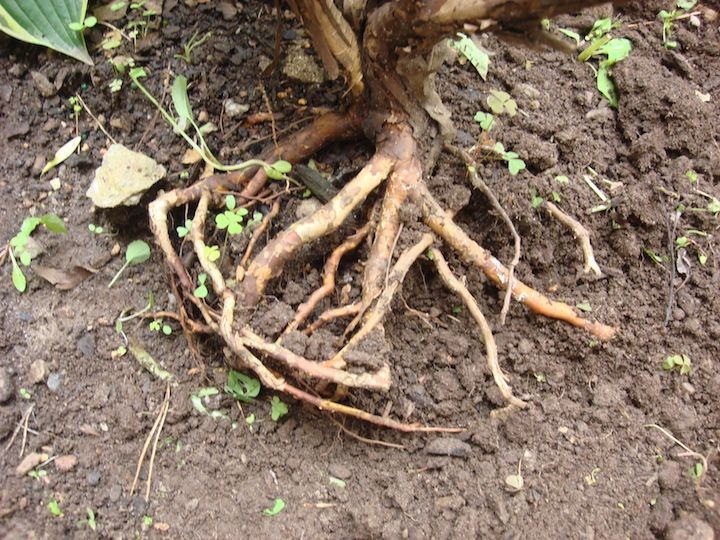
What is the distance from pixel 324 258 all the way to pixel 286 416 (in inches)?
12.7

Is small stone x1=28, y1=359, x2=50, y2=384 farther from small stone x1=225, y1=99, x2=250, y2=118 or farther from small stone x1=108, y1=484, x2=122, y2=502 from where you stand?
small stone x1=225, y1=99, x2=250, y2=118

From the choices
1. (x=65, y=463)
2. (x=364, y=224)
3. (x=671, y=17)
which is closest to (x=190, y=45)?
(x=364, y=224)

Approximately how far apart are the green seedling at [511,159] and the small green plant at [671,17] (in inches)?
22.5

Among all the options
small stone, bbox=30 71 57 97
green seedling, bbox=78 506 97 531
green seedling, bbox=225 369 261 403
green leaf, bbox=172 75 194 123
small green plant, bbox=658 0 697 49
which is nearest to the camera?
green seedling, bbox=78 506 97 531

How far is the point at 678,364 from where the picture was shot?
1.21m

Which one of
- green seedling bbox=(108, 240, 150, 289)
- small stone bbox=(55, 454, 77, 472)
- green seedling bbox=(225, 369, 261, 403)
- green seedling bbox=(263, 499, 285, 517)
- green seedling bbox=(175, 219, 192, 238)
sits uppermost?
green seedling bbox=(175, 219, 192, 238)

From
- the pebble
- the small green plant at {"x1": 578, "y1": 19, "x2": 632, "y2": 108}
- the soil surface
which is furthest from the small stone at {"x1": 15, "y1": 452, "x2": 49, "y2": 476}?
the small green plant at {"x1": 578, "y1": 19, "x2": 632, "y2": 108}

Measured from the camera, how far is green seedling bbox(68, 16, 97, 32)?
1300 millimetres

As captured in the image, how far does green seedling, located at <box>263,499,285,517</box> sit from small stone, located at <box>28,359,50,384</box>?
48 cm

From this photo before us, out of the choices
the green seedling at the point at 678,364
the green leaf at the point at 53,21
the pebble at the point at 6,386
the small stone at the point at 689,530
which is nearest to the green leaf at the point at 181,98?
the green leaf at the point at 53,21

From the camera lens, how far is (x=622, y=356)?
121 cm

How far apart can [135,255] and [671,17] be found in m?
1.41

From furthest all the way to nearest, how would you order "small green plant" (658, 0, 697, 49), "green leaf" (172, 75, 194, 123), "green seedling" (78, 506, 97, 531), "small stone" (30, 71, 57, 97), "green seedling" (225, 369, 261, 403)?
1. "small green plant" (658, 0, 697, 49)
2. "small stone" (30, 71, 57, 97)
3. "green leaf" (172, 75, 194, 123)
4. "green seedling" (225, 369, 261, 403)
5. "green seedling" (78, 506, 97, 531)

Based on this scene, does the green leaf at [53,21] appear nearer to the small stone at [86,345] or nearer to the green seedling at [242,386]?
the small stone at [86,345]
